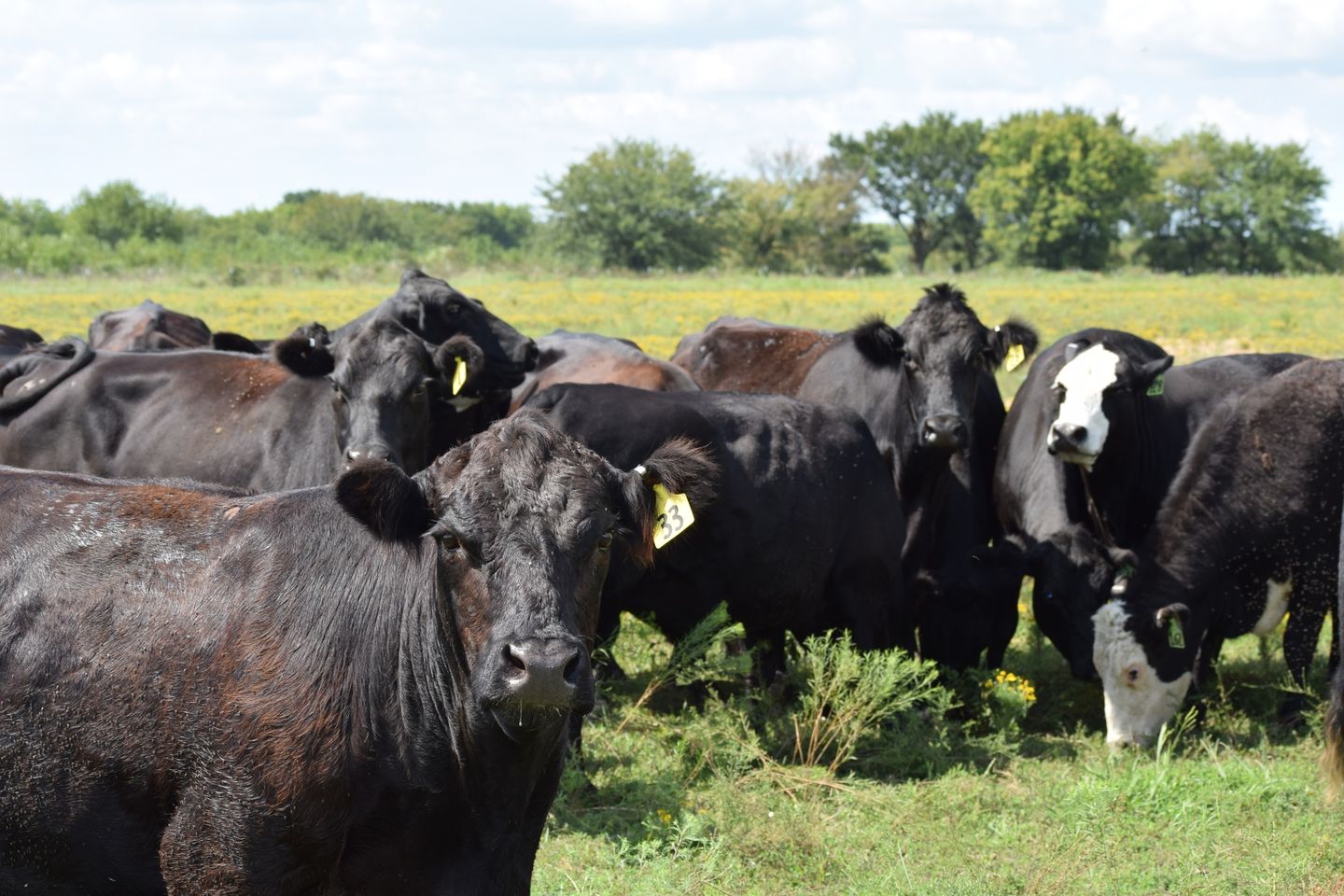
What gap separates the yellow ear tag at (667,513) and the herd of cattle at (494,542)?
0.04ft

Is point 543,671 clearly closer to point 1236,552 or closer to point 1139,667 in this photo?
point 1139,667

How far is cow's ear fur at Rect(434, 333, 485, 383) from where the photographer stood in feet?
25.6

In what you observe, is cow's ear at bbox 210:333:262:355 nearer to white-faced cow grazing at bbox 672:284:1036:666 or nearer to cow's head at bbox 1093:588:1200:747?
white-faced cow grazing at bbox 672:284:1036:666

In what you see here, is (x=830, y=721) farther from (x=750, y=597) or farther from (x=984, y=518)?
(x=984, y=518)

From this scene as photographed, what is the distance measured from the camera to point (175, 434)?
813 centimetres

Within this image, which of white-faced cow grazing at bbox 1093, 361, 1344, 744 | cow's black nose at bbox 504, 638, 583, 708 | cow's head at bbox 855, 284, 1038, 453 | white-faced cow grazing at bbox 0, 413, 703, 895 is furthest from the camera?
cow's head at bbox 855, 284, 1038, 453

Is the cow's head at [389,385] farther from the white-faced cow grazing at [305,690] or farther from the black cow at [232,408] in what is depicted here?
the white-faced cow grazing at [305,690]

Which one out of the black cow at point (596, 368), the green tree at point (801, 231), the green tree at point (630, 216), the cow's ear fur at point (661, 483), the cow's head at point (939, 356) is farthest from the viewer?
A: the green tree at point (801, 231)

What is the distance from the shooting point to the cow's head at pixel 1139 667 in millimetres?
7461

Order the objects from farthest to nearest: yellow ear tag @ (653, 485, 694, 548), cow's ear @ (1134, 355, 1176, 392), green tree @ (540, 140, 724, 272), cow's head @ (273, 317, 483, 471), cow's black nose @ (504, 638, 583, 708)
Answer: green tree @ (540, 140, 724, 272), cow's ear @ (1134, 355, 1176, 392), cow's head @ (273, 317, 483, 471), yellow ear tag @ (653, 485, 694, 548), cow's black nose @ (504, 638, 583, 708)

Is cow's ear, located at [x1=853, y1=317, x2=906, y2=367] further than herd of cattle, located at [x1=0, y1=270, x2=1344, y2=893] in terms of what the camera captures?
Yes

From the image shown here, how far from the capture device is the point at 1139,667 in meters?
7.47

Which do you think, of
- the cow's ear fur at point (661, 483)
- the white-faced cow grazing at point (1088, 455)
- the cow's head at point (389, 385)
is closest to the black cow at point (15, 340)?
the cow's head at point (389, 385)

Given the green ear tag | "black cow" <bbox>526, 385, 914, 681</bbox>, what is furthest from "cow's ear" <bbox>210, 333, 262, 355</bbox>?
the green ear tag
